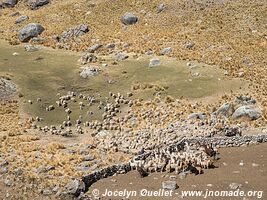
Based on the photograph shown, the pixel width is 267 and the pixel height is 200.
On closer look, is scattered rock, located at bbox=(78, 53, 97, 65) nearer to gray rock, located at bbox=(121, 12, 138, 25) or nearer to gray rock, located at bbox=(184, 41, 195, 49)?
gray rock, located at bbox=(184, 41, 195, 49)

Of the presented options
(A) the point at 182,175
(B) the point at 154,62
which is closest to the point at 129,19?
(B) the point at 154,62

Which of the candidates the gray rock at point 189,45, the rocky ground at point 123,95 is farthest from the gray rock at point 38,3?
the gray rock at point 189,45

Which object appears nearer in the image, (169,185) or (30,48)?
(169,185)

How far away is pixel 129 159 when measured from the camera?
39.4 metres

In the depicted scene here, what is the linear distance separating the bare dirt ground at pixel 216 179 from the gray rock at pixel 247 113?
309 inches

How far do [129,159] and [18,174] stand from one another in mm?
9272

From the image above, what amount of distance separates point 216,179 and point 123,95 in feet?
76.4

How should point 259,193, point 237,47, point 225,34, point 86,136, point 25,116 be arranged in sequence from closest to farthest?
1. point 259,193
2. point 86,136
3. point 25,116
4. point 237,47
5. point 225,34

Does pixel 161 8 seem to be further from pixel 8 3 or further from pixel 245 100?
pixel 245 100

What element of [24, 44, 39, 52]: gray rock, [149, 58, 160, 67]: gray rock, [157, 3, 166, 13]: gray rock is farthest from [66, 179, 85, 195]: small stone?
[157, 3, 166, 13]: gray rock

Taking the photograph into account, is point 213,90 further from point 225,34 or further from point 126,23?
point 126,23

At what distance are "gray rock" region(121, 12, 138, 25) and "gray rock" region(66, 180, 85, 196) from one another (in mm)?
54564

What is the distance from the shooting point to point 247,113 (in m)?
46.2

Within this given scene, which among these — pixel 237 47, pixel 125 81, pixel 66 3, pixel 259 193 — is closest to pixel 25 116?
pixel 125 81
